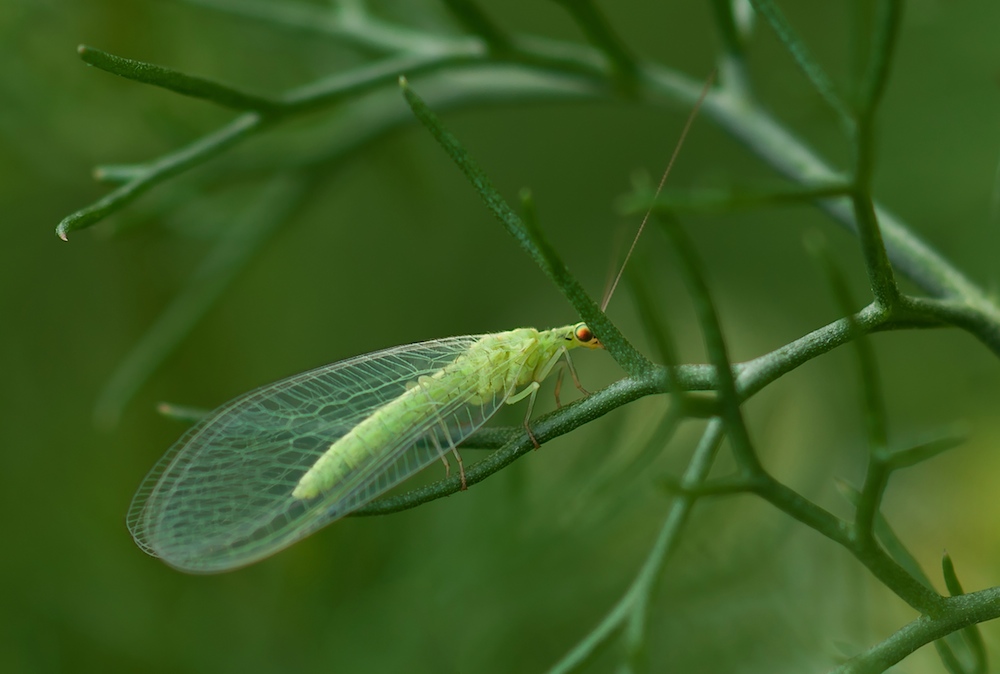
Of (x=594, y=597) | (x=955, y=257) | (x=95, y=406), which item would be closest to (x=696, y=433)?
(x=594, y=597)

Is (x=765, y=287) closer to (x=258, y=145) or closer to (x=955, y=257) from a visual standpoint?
(x=955, y=257)

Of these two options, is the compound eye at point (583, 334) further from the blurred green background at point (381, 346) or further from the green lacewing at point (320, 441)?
the blurred green background at point (381, 346)

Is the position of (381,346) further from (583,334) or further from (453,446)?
(453,446)

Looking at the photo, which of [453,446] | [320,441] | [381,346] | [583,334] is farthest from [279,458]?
[381,346]

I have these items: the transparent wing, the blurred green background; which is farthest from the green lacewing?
the blurred green background

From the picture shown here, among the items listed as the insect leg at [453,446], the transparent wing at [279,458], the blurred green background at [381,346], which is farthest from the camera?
the blurred green background at [381,346]

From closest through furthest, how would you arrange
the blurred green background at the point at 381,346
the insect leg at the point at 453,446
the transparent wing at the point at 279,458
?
the insect leg at the point at 453,446
the transparent wing at the point at 279,458
the blurred green background at the point at 381,346

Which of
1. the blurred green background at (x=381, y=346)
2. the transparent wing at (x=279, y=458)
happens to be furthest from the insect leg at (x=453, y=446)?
the blurred green background at (x=381, y=346)
